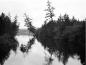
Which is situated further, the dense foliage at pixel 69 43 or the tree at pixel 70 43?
the dense foliage at pixel 69 43

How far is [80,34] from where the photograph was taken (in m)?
30.5

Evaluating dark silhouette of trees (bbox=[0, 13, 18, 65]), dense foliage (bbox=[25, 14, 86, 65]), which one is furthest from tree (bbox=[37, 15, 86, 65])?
dark silhouette of trees (bbox=[0, 13, 18, 65])

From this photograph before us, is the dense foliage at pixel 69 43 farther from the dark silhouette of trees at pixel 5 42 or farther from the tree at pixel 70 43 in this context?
the dark silhouette of trees at pixel 5 42

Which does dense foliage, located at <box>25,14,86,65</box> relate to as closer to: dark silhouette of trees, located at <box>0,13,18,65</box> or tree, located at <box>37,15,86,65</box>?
tree, located at <box>37,15,86,65</box>

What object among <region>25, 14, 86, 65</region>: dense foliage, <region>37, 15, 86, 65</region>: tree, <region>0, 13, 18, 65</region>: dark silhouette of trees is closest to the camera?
<region>37, 15, 86, 65</region>: tree

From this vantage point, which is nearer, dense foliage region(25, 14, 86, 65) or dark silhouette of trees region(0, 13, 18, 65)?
dense foliage region(25, 14, 86, 65)

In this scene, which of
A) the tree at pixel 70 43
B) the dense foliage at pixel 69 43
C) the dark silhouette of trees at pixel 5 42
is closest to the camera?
the tree at pixel 70 43

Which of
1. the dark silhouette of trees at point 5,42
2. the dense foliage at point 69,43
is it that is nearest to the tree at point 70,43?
the dense foliage at point 69,43

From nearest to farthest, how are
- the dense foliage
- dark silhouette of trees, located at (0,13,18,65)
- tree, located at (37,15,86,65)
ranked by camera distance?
1. tree, located at (37,15,86,65)
2. the dense foliage
3. dark silhouette of trees, located at (0,13,18,65)

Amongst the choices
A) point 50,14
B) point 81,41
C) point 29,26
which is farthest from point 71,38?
point 29,26

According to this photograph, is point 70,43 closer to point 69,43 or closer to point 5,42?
point 69,43

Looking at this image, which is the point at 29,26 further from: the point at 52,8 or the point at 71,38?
the point at 71,38

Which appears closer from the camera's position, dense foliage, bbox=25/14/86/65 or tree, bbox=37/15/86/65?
tree, bbox=37/15/86/65

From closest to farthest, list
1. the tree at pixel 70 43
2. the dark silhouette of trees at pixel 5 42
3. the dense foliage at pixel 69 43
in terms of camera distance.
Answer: the tree at pixel 70 43 → the dense foliage at pixel 69 43 → the dark silhouette of trees at pixel 5 42
